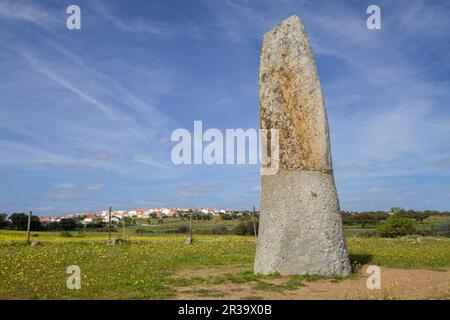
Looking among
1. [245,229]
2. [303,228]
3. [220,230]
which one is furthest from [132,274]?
[220,230]

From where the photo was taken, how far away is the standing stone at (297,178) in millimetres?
12055

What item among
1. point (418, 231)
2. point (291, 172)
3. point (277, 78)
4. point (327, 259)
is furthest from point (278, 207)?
point (418, 231)

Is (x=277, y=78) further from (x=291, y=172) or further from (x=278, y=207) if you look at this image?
(x=278, y=207)

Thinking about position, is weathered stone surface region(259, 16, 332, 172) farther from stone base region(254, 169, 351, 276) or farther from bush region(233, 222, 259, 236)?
bush region(233, 222, 259, 236)

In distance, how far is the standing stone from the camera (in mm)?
12055

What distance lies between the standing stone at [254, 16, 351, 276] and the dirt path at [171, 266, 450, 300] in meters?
0.75

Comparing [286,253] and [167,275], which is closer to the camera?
[286,253]

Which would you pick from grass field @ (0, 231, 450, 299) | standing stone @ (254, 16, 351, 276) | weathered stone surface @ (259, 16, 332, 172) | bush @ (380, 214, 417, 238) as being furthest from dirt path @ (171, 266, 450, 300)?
bush @ (380, 214, 417, 238)

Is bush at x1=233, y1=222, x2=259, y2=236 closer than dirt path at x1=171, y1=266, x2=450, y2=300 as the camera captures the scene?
No
